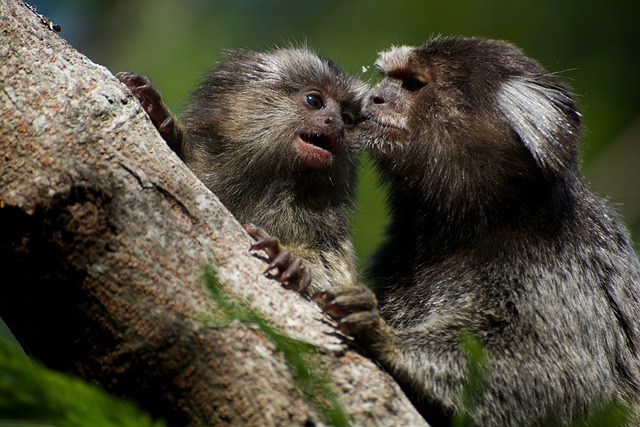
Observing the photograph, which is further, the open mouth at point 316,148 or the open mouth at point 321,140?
the open mouth at point 321,140

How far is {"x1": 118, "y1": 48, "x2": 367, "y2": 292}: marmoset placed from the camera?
566cm

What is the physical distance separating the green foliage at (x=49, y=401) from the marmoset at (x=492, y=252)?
5.98ft

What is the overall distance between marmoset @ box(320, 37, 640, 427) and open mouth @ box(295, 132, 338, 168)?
596 millimetres

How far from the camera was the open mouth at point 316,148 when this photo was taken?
5777mm

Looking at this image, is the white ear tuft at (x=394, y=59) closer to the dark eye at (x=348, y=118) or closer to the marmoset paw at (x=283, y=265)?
the dark eye at (x=348, y=118)

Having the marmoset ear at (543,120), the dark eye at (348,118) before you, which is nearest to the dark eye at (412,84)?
the marmoset ear at (543,120)

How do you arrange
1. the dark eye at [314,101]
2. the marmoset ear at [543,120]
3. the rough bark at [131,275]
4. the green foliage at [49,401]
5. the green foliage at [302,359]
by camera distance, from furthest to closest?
1. the dark eye at [314,101]
2. the marmoset ear at [543,120]
3. the rough bark at [131,275]
4. the green foliage at [302,359]
5. the green foliage at [49,401]

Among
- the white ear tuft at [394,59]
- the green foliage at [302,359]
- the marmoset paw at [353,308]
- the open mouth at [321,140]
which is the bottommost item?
the green foliage at [302,359]

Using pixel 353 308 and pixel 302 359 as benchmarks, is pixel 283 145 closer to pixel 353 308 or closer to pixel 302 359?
pixel 353 308

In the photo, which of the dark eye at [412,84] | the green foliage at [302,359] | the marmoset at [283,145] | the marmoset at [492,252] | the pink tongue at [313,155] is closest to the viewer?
the green foliage at [302,359]

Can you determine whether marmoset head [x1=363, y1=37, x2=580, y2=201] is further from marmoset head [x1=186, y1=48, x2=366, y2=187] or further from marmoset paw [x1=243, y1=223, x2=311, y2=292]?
marmoset paw [x1=243, y1=223, x2=311, y2=292]

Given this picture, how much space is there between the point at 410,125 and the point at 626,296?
5.63 ft

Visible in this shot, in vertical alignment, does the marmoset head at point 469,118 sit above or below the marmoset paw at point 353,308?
above

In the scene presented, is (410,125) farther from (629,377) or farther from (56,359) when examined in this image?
(56,359)
